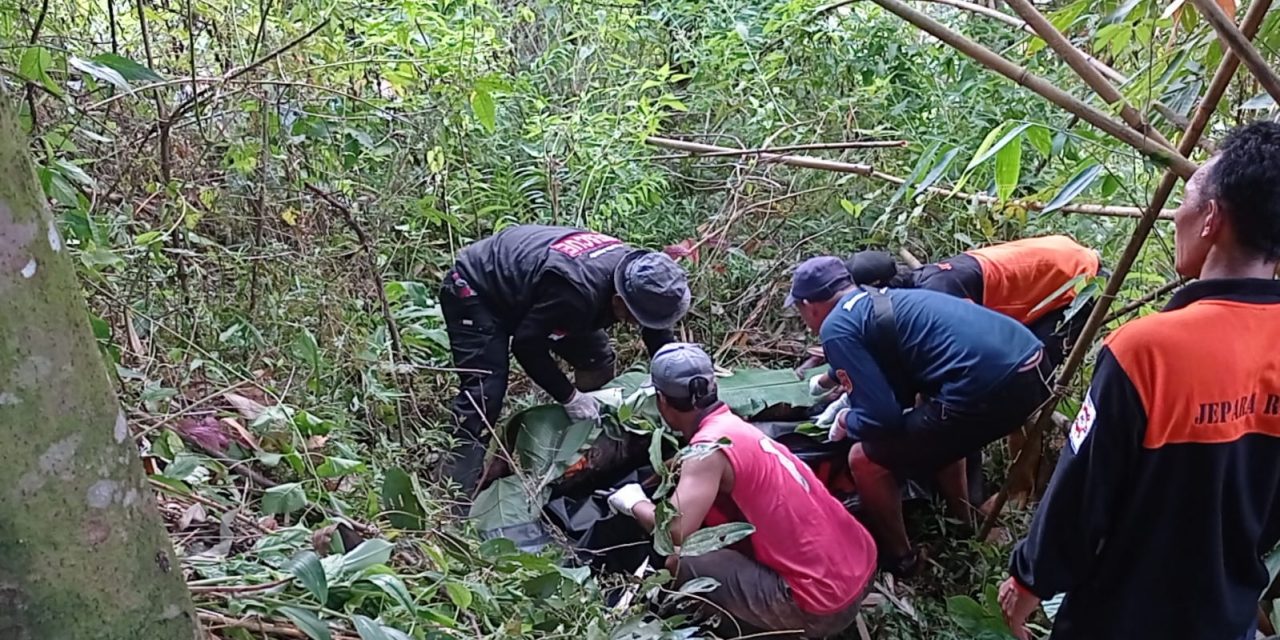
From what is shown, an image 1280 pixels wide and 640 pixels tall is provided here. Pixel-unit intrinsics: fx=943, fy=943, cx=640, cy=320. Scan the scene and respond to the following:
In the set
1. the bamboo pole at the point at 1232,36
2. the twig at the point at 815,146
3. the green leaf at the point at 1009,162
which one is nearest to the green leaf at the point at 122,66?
the green leaf at the point at 1009,162

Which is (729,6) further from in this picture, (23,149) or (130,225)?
(23,149)

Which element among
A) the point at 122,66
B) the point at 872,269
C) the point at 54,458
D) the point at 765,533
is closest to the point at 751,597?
the point at 765,533

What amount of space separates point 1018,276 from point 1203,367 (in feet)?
8.05

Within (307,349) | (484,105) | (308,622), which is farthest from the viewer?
(484,105)

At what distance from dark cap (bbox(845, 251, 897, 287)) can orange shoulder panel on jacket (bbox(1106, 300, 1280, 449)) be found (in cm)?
230

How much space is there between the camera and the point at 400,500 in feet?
6.64

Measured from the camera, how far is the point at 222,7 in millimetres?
3215

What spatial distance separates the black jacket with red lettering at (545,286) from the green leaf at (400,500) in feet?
4.99

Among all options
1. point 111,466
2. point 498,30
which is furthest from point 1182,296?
point 498,30

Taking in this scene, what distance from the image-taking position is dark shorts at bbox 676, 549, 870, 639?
2.87 metres

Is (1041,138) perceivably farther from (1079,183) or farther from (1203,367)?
(1203,367)

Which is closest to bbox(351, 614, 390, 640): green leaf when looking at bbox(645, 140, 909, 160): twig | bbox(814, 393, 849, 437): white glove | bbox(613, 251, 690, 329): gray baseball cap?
bbox(613, 251, 690, 329): gray baseball cap

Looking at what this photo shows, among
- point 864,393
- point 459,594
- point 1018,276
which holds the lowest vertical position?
point 864,393

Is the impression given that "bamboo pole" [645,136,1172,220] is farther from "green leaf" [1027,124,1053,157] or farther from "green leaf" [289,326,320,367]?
"green leaf" [289,326,320,367]
